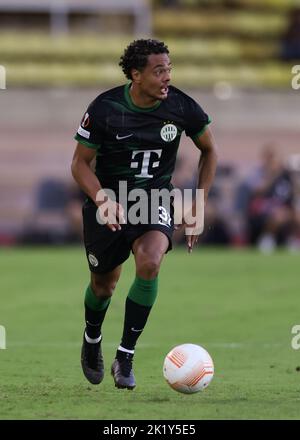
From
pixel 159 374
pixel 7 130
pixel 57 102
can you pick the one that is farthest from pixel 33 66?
pixel 159 374

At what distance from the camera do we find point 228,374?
7789 mm

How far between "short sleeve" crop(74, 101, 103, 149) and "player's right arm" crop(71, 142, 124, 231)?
1.5 inches

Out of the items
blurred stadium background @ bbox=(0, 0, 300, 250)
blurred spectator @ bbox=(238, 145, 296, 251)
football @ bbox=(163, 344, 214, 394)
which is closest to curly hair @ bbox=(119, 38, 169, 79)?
football @ bbox=(163, 344, 214, 394)

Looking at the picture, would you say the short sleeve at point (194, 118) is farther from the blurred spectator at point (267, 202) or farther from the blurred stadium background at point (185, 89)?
the blurred spectator at point (267, 202)

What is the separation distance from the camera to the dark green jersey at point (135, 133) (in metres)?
7.00

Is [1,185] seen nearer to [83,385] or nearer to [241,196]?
[241,196]

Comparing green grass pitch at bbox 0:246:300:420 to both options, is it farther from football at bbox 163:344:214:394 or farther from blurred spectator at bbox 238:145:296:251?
blurred spectator at bbox 238:145:296:251

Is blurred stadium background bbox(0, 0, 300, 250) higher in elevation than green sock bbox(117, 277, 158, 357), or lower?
lower

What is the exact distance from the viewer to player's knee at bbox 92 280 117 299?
289 inches

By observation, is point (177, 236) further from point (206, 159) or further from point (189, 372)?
point (189, 372)

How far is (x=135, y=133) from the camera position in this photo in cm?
701

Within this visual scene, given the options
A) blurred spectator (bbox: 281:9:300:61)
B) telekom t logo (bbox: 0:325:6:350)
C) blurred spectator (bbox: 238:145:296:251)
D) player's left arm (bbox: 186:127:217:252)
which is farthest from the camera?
blurred spectator (bbox: 281:9:300:61)

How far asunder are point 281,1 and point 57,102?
627cm

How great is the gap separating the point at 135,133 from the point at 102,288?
109 cm
